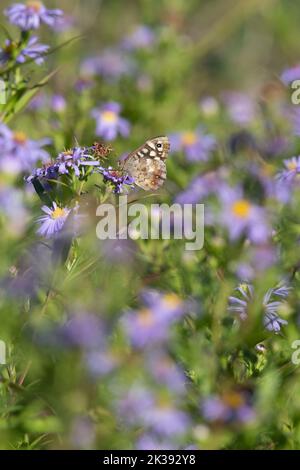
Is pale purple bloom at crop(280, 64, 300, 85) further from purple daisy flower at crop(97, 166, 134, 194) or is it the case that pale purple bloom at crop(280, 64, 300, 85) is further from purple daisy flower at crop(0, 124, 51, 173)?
purple daisy flower at crop(97, 166, 134, 194)

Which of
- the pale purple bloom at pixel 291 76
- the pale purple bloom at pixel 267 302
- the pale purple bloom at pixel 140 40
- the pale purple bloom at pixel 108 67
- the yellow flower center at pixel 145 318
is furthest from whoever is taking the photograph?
the pale purple bloom at pixel 140 40

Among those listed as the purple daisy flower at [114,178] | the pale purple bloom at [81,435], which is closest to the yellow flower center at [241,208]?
the purple daisy flower at [114,178]

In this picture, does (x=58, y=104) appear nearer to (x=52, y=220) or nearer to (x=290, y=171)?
(x=290, y=171)

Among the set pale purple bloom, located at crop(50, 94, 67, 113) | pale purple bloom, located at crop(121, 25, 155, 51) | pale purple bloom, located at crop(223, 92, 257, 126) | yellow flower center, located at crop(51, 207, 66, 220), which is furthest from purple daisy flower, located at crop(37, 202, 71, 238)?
pale purple bloom, located at crop(121, 25, 155, 51)

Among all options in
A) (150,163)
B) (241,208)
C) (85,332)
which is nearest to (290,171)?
(241,208)

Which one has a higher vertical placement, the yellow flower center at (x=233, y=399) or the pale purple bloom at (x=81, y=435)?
the yellow flower center at (x=233, y=399)

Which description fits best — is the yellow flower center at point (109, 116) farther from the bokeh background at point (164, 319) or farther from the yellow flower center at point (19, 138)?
the yellow flower center at point (19, 138)

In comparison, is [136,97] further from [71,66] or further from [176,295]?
[176,295]
